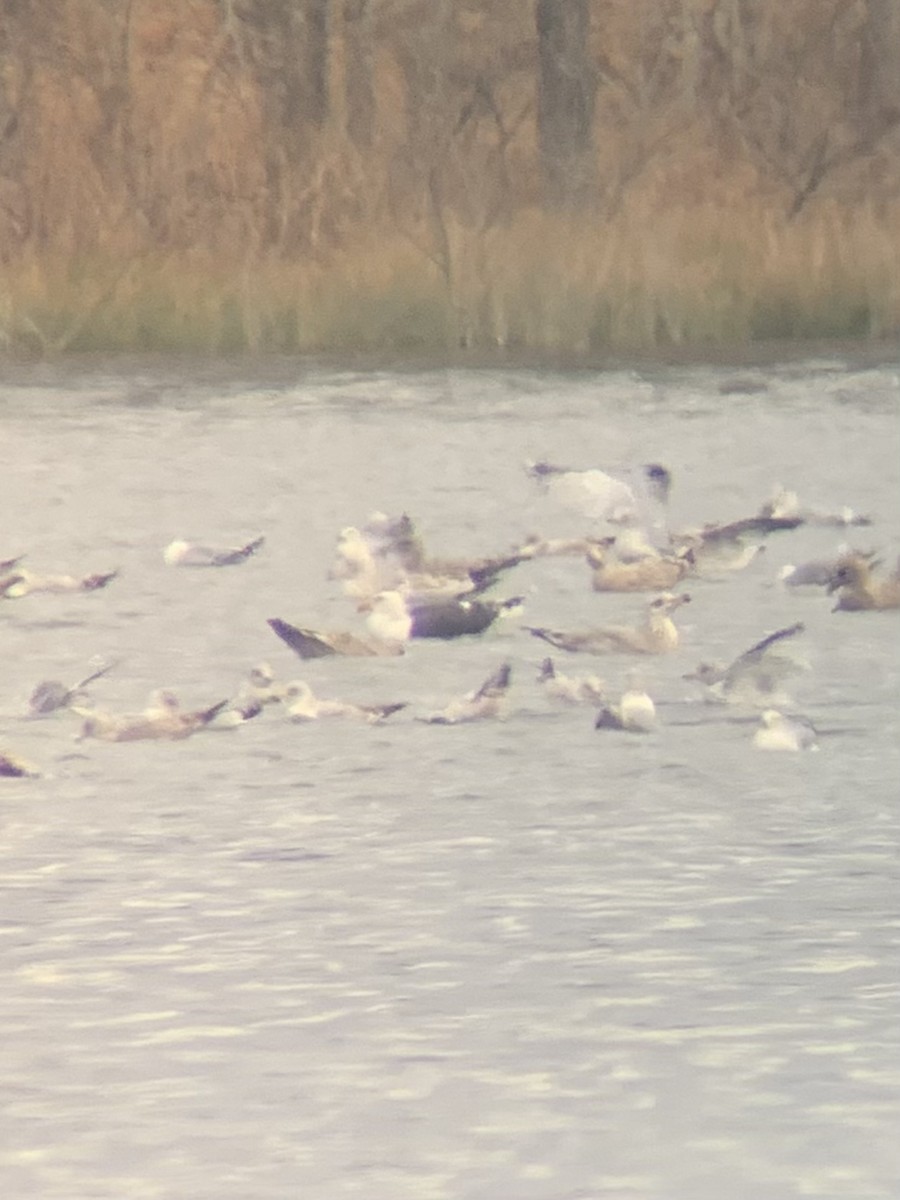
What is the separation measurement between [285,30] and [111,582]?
11919 millimetres

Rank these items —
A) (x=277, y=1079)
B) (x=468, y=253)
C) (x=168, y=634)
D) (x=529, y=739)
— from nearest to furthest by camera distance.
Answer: (x=277, y=1079) → (x=529, y=739) → (x=168, y=634) → (x=468, y=253)

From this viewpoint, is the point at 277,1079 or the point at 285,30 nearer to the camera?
the point at 277,1079

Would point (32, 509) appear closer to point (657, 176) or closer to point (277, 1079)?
point (277, 1079)

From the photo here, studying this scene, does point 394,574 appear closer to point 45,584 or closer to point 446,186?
point 45,584

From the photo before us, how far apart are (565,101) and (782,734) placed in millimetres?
10666

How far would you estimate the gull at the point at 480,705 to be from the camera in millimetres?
3891

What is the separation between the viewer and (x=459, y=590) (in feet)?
15.7

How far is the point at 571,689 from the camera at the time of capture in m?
3.99

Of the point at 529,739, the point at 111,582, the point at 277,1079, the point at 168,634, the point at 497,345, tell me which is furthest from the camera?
the point at 497,345

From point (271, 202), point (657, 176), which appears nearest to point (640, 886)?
point (271, 202)

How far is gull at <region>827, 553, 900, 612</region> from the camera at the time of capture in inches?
184

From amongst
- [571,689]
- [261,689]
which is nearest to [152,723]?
[261,689]

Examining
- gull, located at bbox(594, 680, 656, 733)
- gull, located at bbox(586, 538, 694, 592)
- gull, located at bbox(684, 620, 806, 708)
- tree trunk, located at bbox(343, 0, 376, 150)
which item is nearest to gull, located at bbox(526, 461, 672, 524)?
gull, located at bbox(586, 538, 694, 592)

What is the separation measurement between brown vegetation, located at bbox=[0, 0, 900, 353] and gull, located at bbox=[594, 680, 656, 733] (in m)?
5.39
